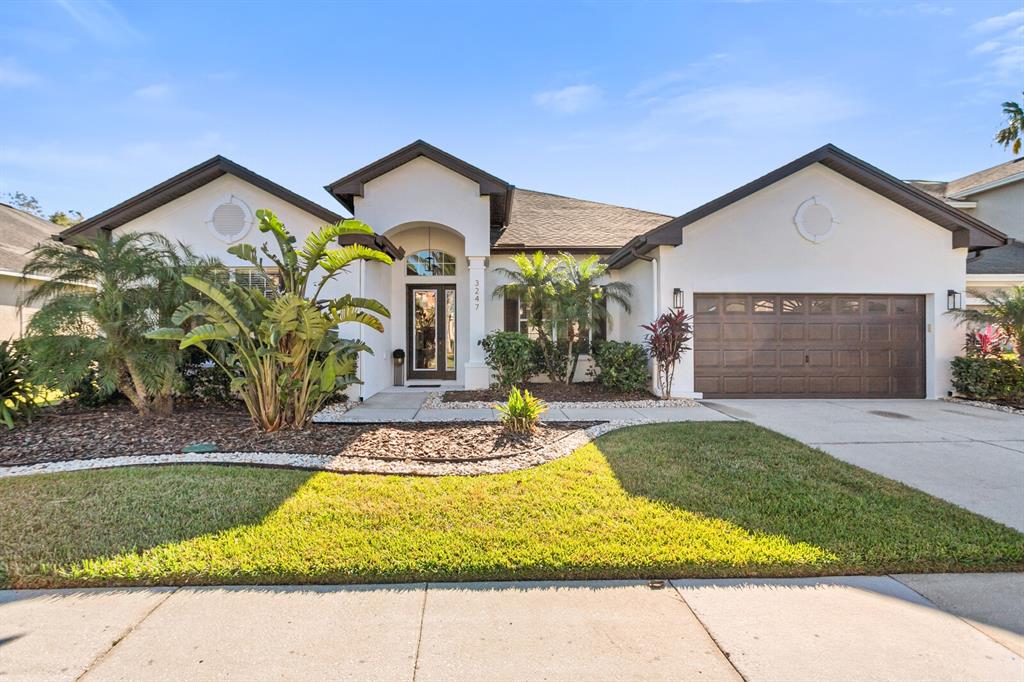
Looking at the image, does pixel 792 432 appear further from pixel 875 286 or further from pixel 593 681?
pixel 593 681

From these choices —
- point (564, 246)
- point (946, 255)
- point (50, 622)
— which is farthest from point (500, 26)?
point (50, 622)

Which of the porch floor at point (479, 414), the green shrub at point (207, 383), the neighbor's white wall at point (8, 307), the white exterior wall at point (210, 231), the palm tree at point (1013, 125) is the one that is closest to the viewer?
the porch floor at point (479, 414)

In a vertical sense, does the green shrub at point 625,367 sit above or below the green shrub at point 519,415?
above

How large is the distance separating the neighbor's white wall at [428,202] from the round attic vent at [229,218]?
2436mm

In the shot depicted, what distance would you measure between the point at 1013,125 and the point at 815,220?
14.6m

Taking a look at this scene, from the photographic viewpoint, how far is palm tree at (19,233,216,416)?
6887mm

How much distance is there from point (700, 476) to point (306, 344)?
18.2 feet

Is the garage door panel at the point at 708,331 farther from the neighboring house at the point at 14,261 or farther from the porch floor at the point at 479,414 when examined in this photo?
the neighboring house at the point at 14,261

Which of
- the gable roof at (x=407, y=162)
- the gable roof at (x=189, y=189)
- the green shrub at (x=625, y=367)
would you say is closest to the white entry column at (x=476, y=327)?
the gable roof at (x=407, y=162)

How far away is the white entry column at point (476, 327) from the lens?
1167cm

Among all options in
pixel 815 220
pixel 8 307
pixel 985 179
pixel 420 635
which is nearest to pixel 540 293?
pixel 815 220

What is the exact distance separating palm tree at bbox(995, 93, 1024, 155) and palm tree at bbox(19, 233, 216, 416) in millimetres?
26373

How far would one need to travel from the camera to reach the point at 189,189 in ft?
33.9

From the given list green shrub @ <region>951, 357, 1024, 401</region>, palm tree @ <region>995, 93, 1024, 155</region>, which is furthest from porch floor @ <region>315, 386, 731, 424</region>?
palm tree @ <region>995, 93, 1024, 155</region>
